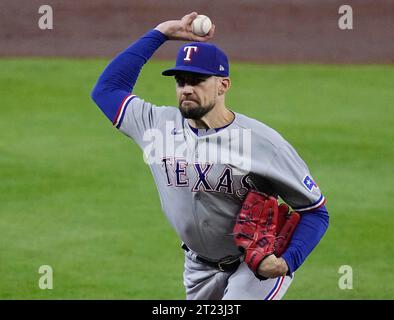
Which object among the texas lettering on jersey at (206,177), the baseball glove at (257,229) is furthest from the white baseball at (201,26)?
the baseball glove at (257,229)

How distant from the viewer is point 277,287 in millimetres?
5082

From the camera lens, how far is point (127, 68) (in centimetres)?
538

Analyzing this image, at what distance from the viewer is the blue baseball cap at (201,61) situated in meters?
4.92

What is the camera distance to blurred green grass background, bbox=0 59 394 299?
7875mm

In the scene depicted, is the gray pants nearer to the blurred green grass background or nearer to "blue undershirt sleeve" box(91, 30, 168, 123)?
"blue undershirt sleeve" box(91, 30, 168, 123)

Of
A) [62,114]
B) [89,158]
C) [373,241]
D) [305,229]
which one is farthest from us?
[62,114]

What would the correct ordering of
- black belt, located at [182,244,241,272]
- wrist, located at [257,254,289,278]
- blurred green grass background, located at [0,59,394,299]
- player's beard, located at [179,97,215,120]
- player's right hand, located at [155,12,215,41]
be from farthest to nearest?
blurred green grass background, located at [0,59,394,299] < player's right hand, located at [155,12,215,41] < black belt, located at [182,244,241,272] < player's beard, located at [179,97,215,120] < wrist, located at [257,254,289,278]

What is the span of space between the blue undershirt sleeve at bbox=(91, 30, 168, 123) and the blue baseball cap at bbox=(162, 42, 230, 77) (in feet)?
1.34

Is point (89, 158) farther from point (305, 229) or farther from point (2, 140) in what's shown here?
point (305, 229)

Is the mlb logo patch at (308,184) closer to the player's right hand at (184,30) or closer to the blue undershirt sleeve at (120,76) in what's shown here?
the player's right hand at (184,30)

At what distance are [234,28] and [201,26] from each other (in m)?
11.1

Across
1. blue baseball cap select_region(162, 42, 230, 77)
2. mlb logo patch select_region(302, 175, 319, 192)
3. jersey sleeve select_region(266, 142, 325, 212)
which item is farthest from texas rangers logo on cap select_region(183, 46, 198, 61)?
mlb logo patch select_region(302, 175, 319, 192)
